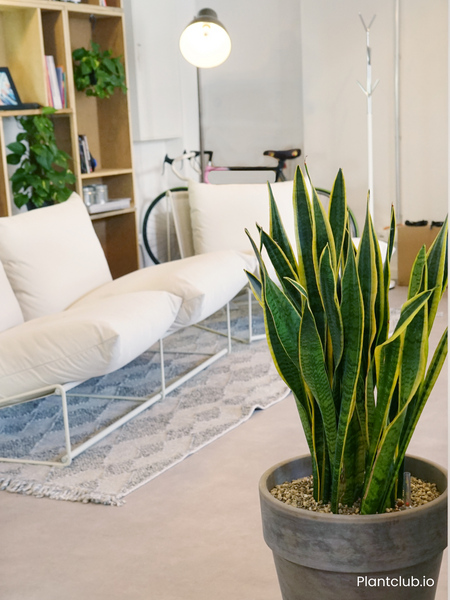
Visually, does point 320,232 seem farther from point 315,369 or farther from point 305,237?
point 315,369

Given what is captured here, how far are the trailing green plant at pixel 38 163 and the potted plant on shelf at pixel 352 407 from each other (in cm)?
287

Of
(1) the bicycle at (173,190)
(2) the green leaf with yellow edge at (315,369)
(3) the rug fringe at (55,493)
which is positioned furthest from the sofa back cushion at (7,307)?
(1) the bicycle at (173,190)

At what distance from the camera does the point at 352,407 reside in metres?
1.16

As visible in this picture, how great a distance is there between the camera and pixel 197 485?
2.24 meters

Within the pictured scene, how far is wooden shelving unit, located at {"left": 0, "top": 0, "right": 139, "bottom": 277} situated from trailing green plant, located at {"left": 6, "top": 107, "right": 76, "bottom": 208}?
2.8 inches

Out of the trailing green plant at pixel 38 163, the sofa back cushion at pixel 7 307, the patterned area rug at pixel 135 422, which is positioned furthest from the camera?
the trailing green plant at pixel 38 163

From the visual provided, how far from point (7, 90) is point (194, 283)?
1.85 meters

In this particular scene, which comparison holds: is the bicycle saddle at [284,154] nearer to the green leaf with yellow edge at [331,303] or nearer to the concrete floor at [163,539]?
the concrete floor at [163,539]

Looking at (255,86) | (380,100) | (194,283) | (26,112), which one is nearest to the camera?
(194,283)

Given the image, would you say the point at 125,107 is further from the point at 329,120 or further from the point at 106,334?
the point at 106,334

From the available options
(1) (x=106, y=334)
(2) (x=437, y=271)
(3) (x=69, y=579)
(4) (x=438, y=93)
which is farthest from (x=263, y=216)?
(2) (x=437, y=271)

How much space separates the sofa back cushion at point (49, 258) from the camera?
2.88m

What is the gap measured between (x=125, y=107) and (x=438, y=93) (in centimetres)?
209

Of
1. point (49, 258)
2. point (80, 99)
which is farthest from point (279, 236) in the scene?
point (80, 99)
